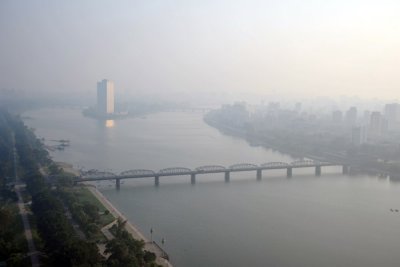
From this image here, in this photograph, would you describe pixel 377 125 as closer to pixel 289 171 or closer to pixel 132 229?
pixel 289 171

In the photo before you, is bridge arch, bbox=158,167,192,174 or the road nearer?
the road

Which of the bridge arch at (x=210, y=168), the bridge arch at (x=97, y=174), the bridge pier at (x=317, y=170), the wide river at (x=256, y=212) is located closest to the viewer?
the wide river at (x=256, y=212)

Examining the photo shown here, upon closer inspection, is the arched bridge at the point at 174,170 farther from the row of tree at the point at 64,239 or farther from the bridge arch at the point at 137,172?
the row of tree at the point at 64,239

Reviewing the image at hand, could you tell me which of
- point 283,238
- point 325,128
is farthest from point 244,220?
point 325,128

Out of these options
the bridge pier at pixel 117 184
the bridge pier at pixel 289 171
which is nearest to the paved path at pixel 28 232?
the bridge pier at pixel 117 184

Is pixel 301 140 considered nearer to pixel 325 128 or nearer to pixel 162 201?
pixel 325 128

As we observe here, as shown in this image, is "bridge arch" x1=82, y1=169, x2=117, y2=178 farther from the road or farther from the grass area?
the road

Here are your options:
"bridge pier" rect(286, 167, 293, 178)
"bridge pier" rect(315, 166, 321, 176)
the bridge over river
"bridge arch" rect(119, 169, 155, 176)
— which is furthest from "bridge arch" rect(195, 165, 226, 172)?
"bridge pier" rect(315, 166, 321, 176)
